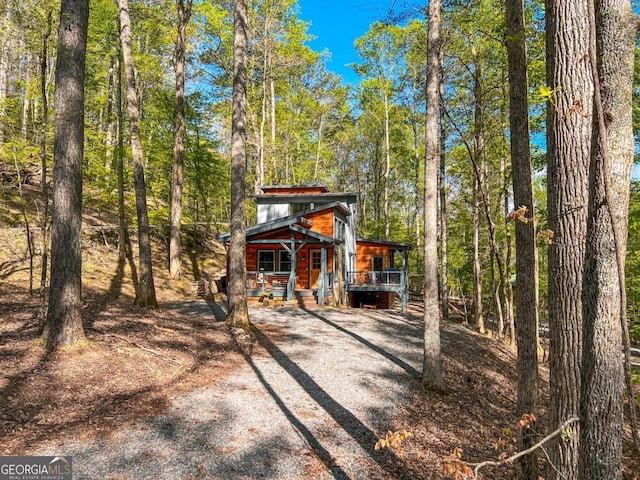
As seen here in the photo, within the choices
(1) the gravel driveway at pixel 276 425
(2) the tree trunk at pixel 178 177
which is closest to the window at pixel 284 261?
(2) the tree trunk at pixel 178 177

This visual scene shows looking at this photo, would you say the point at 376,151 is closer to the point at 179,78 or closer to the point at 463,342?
the point at 179,78

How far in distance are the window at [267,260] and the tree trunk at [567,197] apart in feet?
62.5

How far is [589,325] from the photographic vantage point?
2426 mm

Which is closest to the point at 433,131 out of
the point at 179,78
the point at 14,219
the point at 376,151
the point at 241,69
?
the point at 241,69

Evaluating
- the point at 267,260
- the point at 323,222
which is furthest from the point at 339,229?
the point at 267,260

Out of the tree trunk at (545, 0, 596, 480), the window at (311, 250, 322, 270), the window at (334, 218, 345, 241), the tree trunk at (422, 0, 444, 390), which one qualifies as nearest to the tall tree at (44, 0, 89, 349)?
the tree trunk at (422, 0, 444, 390)

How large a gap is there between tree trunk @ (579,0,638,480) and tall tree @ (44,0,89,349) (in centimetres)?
760

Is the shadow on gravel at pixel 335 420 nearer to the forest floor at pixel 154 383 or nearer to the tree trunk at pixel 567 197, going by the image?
the forest floor at pixel 154 383

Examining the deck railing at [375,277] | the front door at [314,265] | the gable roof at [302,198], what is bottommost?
the deck railing at [375,277]

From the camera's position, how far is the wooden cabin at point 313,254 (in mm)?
18578

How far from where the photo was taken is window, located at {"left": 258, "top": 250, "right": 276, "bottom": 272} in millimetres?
21219

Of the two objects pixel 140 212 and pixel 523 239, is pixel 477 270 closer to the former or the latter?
pixel 523 239

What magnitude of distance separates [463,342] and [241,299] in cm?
795

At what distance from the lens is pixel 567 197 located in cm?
260
